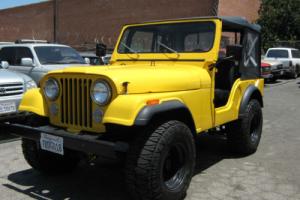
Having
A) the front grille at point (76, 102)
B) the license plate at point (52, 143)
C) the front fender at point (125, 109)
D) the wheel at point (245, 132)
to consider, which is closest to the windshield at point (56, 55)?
the wheel at point (245, 132)

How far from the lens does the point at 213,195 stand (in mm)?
4586

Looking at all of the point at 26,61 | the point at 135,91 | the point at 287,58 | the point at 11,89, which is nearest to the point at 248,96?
the point at 135,91

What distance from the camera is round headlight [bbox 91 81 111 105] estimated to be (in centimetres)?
398

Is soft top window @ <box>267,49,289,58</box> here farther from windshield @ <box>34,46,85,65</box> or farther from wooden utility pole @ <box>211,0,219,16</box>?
windshield @ <box>34,46,85,65</box>

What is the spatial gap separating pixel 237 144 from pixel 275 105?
6.26 m

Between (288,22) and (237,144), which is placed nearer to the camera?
(237,144)

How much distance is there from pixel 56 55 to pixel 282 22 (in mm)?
24772

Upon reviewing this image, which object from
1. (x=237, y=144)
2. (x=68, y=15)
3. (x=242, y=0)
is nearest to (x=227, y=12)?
(x=242, y=0)

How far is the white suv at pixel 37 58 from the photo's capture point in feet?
31.9

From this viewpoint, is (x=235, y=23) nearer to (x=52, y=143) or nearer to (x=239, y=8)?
(x=52, y=143)

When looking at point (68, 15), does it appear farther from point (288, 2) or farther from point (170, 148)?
point (170, 148)

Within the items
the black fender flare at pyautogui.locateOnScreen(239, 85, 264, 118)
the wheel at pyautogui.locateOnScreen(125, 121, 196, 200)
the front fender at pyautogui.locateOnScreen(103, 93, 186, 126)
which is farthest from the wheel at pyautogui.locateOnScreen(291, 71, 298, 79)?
the front fender at pyautogui.locateOnScreen(103, 93, 186, 126)

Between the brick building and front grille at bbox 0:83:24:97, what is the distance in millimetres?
24576

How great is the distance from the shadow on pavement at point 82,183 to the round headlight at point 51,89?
105cm
